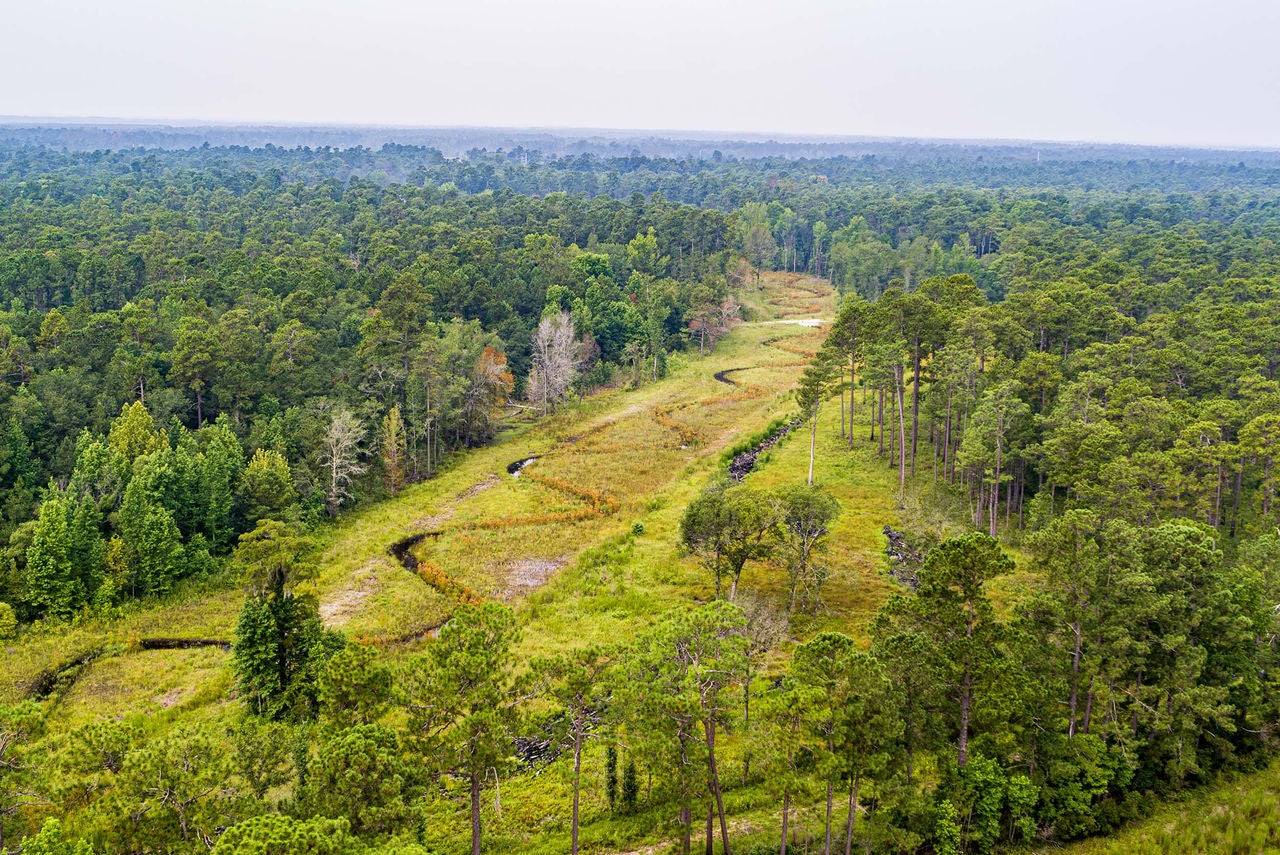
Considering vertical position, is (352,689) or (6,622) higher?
(352,689)

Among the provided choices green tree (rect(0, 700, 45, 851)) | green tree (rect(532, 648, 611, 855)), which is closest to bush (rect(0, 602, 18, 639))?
green tree (rect(0, 700, 45, 851))

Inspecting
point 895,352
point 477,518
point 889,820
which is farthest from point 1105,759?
point 477,518

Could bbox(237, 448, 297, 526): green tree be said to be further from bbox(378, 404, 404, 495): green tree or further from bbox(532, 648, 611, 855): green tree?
bbox(532, 648, 611, 855): green tree

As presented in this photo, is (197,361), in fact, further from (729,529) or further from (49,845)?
(49,845)

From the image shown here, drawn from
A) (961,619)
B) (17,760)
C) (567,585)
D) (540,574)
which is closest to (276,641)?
(17,760)

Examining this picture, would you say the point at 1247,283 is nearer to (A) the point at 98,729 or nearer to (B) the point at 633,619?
(B) the point at 633,619

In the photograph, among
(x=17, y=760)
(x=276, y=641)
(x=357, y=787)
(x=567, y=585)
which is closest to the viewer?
(x=357, y=787)

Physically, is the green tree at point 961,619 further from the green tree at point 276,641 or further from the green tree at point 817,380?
the green tree at point 817,380

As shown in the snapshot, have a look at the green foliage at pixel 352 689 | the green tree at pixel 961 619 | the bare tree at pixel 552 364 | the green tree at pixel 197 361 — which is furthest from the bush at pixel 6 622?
the bare tree at pixel 552 364
